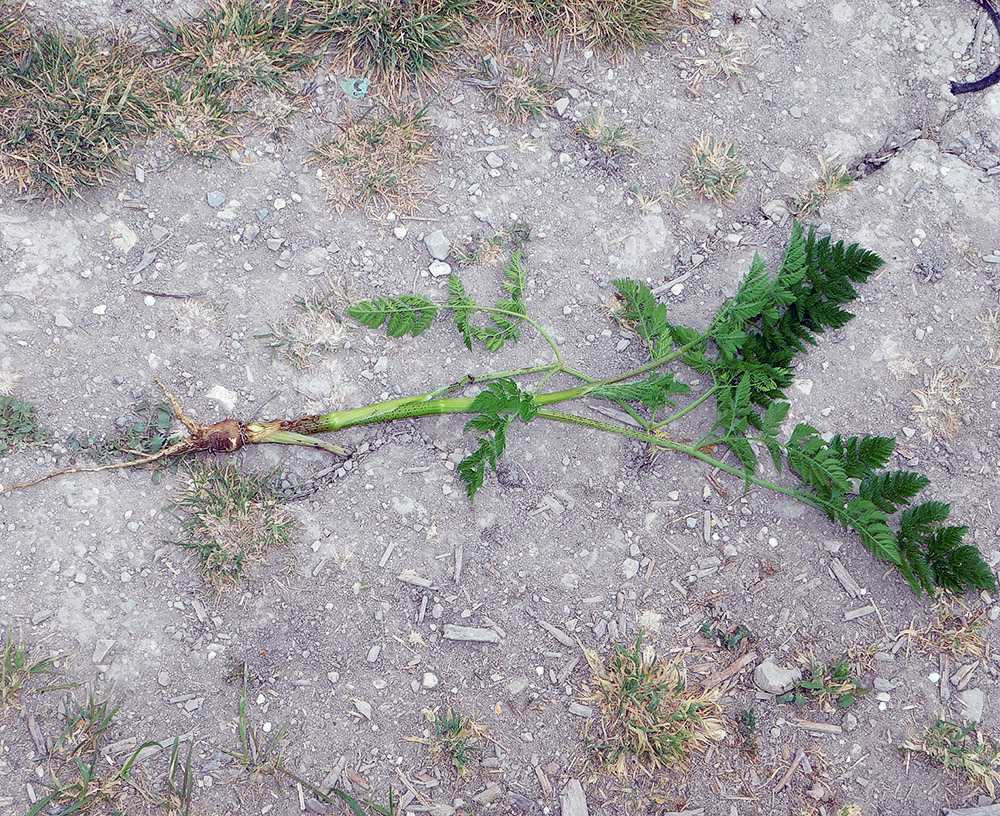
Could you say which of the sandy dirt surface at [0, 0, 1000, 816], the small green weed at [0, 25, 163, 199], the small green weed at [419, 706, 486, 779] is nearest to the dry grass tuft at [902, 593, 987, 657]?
the sandy dirt surface at [0, 0, 1000, 816]

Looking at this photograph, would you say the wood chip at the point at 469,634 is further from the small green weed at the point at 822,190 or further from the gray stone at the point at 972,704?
the small green weed at the point at 822,190

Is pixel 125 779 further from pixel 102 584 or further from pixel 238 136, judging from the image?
pixel 238 136

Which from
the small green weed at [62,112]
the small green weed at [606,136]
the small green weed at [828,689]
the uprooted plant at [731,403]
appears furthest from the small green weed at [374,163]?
the small green weed at [828,689]

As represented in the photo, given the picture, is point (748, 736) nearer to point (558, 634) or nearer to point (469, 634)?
point (558, 634)

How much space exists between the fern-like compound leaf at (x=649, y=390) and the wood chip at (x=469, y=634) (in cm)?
113

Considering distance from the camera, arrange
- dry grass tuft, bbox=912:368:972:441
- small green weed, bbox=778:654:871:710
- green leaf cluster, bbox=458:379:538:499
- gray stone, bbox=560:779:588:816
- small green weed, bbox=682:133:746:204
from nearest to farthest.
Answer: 1. green leaf cluster, bbox=458:379:538:499
2. gray stone, bbox=560:779:588:816
3. small green weed, bbox=778:654:871:710
4. dry grass tuft, bbox=912:368:972:441
5. small green weed, bbox=682:133:746:204

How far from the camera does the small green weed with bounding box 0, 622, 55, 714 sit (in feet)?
9.30

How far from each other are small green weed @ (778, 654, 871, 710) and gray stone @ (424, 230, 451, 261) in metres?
2.41

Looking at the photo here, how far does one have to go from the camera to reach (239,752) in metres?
2.86

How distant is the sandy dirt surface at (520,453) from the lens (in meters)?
2.93

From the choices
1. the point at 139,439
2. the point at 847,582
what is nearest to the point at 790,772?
the point at 847,582

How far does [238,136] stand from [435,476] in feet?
6.02

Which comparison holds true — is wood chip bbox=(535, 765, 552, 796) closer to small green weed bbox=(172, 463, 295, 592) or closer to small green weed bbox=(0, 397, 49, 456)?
small green weed bbox=(172, 463, 295, 592)

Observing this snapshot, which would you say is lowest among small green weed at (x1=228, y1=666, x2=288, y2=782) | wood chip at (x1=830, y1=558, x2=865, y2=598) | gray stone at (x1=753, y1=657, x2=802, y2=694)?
small green weed at (x1=228, y1=666, x2=288, y2=782)
